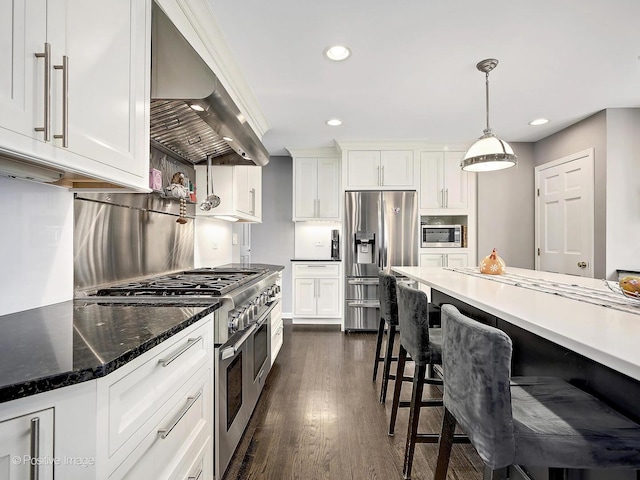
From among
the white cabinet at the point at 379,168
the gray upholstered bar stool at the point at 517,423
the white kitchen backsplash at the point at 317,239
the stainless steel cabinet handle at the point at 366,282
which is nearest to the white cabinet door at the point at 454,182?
the white cabinet at the point at 379,168

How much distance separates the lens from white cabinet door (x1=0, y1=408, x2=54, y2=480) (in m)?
0.60

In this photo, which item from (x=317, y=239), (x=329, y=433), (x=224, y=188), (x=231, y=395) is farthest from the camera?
(x=317, y=239)

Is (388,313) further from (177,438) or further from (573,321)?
(177,438)

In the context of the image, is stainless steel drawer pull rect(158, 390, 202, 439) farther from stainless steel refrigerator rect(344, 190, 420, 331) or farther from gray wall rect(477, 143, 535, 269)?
gray wall rect(477, 143, 535, 269)

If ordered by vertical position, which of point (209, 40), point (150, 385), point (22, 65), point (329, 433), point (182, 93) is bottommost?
point (329, 433)

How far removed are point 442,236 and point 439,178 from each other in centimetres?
78

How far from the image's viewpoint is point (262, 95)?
3.09 m

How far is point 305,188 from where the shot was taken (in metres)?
4.77

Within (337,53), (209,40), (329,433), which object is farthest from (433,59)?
(329,433)

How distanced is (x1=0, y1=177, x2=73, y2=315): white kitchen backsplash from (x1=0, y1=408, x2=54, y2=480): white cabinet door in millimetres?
709

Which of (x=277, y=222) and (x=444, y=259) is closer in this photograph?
(x=444, y=259)

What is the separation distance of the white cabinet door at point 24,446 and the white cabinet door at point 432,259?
14.0 ft

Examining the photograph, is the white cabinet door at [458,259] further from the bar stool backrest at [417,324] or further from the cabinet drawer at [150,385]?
the cabinet drawer at [150,385]

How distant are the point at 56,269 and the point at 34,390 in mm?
938
